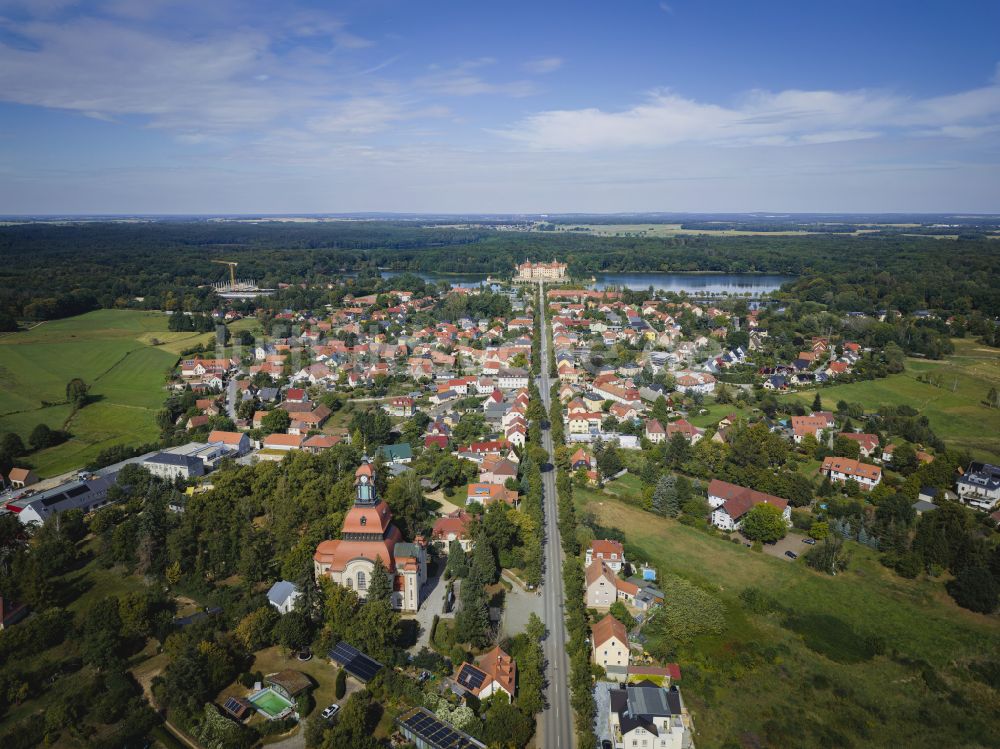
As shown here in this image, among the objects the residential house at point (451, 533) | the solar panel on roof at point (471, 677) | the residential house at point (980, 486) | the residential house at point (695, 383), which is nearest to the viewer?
the solar panel on roof at point (471, 677)

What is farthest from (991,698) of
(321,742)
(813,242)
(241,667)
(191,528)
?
(813,242)

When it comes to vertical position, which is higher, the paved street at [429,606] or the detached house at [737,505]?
the detached house at [737,505]

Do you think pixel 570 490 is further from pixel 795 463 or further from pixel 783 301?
pixel 783 301

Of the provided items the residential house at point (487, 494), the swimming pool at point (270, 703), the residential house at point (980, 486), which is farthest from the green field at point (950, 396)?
the swimming pool at point (270, 703)

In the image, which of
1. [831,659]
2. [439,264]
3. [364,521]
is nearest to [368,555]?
[364,521]

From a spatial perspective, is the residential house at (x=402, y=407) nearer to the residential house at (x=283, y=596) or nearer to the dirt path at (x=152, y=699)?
the residential house at (x=283, y=596)

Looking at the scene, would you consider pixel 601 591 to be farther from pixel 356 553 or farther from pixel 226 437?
pixel 226 437

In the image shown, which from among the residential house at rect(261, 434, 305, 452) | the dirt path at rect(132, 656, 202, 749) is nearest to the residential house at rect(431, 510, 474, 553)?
the dirt path at rect(132, 656, 202, 749)
